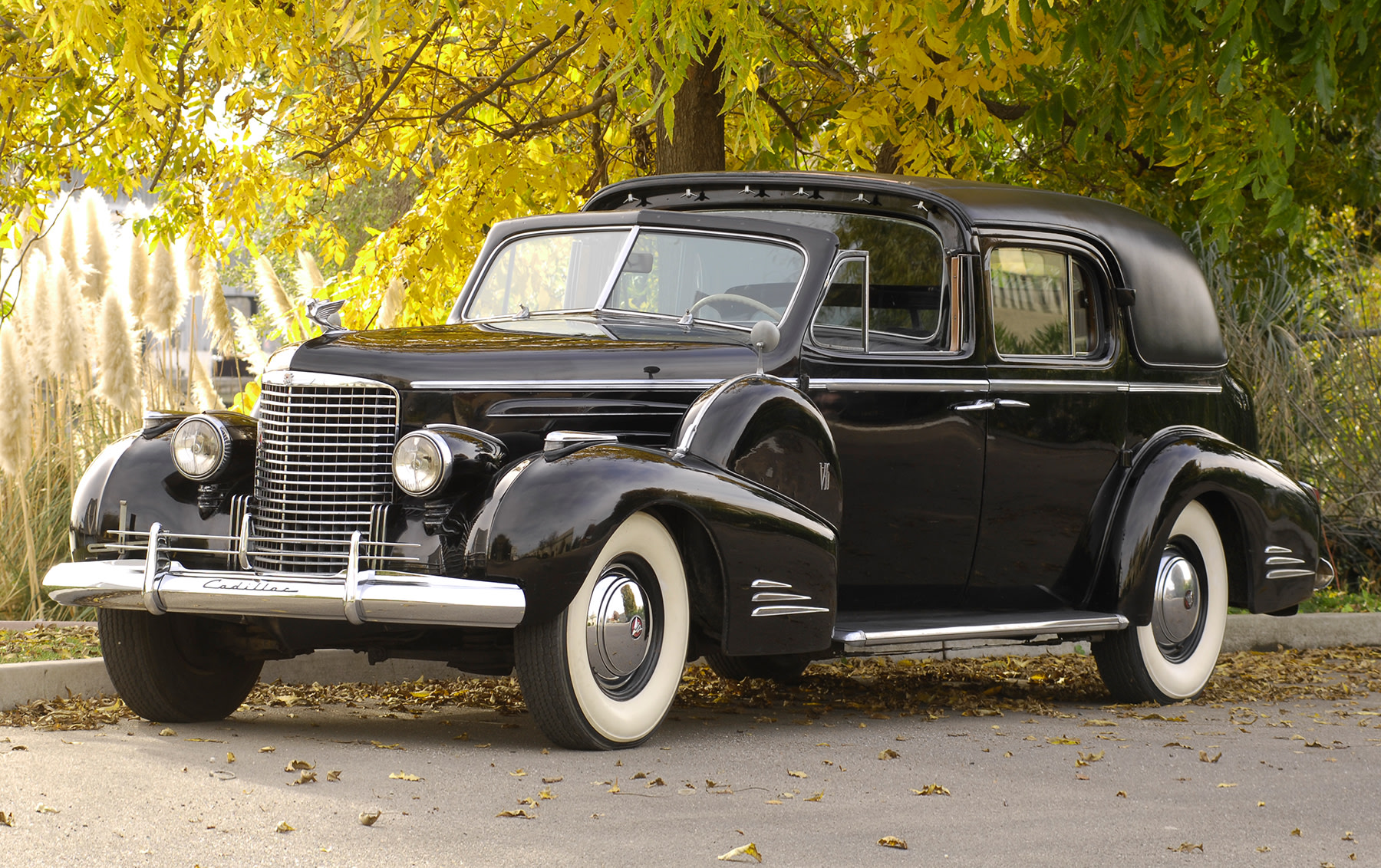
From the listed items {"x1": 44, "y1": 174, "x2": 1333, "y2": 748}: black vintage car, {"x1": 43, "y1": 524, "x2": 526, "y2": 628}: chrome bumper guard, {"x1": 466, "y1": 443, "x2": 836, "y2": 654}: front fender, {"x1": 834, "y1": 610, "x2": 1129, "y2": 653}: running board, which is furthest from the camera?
{"x1": 834, "y1": 610, "x2": 1129, "y2": 653}: running board

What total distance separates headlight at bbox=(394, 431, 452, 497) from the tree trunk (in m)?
4.13

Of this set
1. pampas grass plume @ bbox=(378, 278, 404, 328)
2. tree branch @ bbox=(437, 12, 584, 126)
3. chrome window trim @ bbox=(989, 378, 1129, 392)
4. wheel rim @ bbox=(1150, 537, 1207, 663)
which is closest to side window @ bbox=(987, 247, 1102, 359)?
chrome window trim @ bbox=(989, 378, 1129, 392)

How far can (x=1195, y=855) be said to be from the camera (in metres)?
4.39

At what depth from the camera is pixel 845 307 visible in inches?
273

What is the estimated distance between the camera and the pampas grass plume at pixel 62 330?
9516mm

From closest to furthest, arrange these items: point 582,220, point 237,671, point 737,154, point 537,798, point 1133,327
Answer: point 537,798 < point 237,671 < point 582,220 < point 1133,327 < point 737,154

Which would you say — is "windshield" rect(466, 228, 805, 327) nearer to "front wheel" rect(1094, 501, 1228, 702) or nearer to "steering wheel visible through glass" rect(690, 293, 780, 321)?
"steering wheel visible through glass" rect(690, 293, 780, 321)

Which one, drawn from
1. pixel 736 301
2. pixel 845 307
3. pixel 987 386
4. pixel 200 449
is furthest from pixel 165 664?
pixel 987 386

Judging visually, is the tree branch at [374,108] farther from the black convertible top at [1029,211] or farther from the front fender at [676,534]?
the front fender at [676,534]

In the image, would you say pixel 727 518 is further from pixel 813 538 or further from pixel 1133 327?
pixel 1133 327

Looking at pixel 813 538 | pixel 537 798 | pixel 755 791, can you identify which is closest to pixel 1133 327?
pixel 813 538

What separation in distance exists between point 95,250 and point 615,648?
240 inches

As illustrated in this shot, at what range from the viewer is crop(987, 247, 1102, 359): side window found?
7.30 m

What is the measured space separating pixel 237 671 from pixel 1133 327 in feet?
14.3
